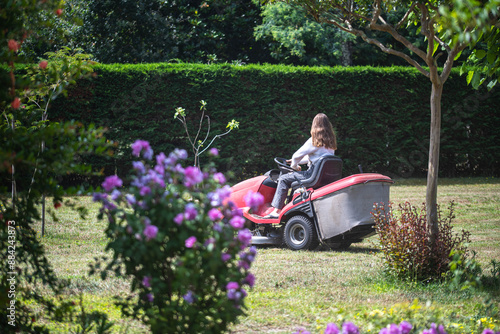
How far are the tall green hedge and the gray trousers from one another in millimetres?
5413

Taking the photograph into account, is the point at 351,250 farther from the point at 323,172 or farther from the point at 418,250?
the point at 418,250

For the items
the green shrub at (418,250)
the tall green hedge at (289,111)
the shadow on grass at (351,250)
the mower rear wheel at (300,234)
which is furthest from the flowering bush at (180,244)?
the tall green hedge at (289,111)

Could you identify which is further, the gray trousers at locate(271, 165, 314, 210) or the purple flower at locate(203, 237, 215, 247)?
the gray trousers at locate(271, 165, 314, 210)

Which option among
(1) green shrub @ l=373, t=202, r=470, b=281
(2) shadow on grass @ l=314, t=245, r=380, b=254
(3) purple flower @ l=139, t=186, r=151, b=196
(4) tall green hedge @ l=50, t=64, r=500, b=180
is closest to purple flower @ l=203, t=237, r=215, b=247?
(3) purple flower @ l=139, t=186, r=151, b=196

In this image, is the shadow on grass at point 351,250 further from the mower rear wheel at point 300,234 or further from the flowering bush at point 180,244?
the flowering bush at point 180,244

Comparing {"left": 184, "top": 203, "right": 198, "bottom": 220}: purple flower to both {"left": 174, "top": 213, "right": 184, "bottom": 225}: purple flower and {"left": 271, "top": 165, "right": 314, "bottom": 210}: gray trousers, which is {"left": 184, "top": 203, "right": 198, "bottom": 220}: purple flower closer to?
{"left": 174, "top": 213, "right": 184, "bottom": 225}: purple flower

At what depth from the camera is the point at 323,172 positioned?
20.4 feet

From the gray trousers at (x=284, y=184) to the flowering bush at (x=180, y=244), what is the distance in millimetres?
4089

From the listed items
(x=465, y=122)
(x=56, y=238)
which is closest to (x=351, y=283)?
(x=56, y=238)

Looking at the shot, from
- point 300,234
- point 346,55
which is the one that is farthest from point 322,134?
point 346,55

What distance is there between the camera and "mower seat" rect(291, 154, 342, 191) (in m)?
6.21

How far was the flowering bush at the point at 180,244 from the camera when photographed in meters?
2.10

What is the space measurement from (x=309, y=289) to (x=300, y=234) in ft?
6.76

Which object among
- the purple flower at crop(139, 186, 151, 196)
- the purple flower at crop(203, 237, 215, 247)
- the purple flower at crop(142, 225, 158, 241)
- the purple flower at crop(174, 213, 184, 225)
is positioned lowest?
the purple flower at crop(203, 237, 215, 247)
